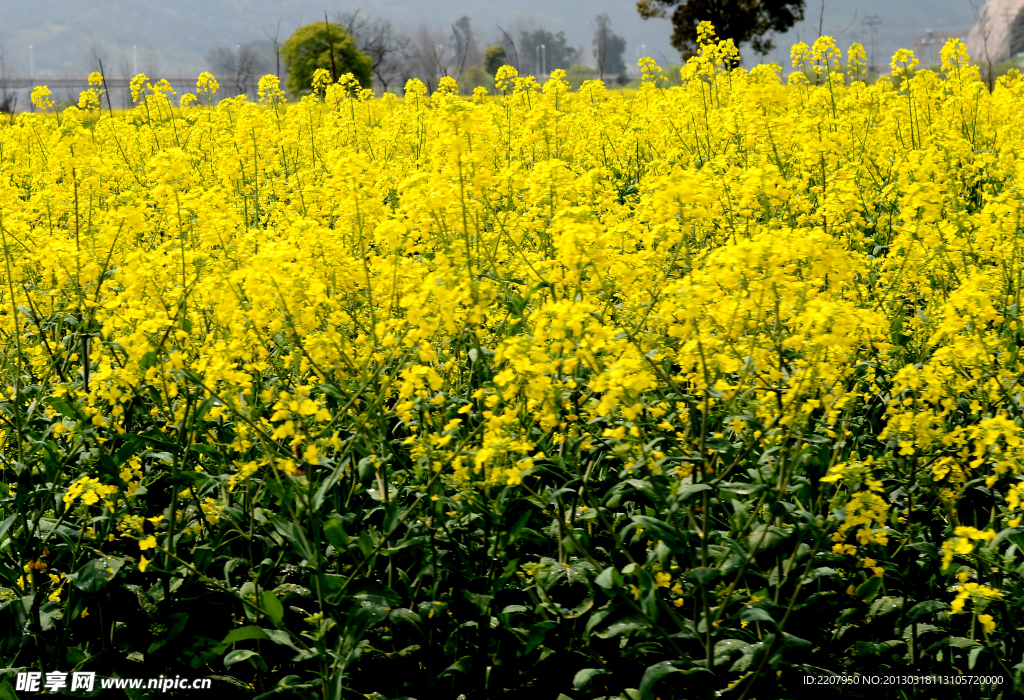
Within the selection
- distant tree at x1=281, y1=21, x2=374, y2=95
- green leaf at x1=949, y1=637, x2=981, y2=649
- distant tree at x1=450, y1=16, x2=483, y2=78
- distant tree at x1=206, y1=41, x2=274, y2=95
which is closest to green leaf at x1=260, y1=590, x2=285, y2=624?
green leaf at x1=949, y1=637, x2=981, y2=649

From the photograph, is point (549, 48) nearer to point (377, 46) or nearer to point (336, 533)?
point (377, 46)

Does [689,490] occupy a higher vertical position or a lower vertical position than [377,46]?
lower

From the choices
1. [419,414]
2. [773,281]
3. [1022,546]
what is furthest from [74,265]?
[1022,546]

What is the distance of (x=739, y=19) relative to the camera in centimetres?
2564

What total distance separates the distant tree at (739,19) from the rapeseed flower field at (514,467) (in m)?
23.3

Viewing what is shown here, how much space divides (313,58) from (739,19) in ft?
40.1

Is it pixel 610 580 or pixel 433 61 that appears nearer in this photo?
pixel 610 580

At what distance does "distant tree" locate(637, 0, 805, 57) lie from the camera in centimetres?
2536

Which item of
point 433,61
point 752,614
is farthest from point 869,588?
point 433,61

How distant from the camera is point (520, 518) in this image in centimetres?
302

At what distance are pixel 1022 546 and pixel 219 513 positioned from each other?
2.49 meters

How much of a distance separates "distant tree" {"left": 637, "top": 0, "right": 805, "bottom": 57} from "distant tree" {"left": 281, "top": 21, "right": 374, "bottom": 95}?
940 cm

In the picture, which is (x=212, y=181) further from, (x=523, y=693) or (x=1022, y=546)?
(x=1022, y=546)

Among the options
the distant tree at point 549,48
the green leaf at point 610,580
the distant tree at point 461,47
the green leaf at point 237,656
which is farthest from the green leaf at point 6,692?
the distant tree at point 549,48
